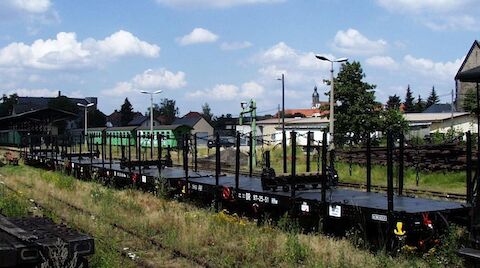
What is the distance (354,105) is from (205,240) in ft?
113

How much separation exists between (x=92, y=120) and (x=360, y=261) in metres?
108

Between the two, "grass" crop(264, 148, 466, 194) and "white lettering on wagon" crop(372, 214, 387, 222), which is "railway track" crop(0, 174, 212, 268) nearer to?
"white lettering on wagon" crop(372, 214, 387, 222)

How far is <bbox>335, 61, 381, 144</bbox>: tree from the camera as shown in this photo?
137ft

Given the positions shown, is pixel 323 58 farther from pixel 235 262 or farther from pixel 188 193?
pixel 235 262

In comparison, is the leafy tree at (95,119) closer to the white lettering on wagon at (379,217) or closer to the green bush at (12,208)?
the green bush at (12,208)

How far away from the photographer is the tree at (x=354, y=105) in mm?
41812

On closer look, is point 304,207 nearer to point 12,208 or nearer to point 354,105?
point 12,208

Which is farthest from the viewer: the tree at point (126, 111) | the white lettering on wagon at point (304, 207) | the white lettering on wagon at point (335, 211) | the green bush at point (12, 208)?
the tree at point (126, 111)

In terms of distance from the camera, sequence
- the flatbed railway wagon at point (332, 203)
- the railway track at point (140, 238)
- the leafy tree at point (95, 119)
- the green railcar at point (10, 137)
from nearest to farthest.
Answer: the flatbed railway wagon at point (332, 203)
the railway track at point (140, 238)
the green railcar at point (10, 137)
the leafy tree at point (95, 119)

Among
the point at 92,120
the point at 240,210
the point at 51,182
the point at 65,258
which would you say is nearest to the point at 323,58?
the point at 51,182

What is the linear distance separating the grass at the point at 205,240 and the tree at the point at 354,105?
29861 millimetres

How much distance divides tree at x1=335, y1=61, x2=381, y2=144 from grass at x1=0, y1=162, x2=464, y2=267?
2986 cm

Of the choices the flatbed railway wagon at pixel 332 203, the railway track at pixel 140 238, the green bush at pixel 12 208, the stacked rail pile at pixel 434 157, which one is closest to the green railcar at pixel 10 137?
the stacked rail pile at pixel 434 157

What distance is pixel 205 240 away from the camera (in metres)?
9.42
